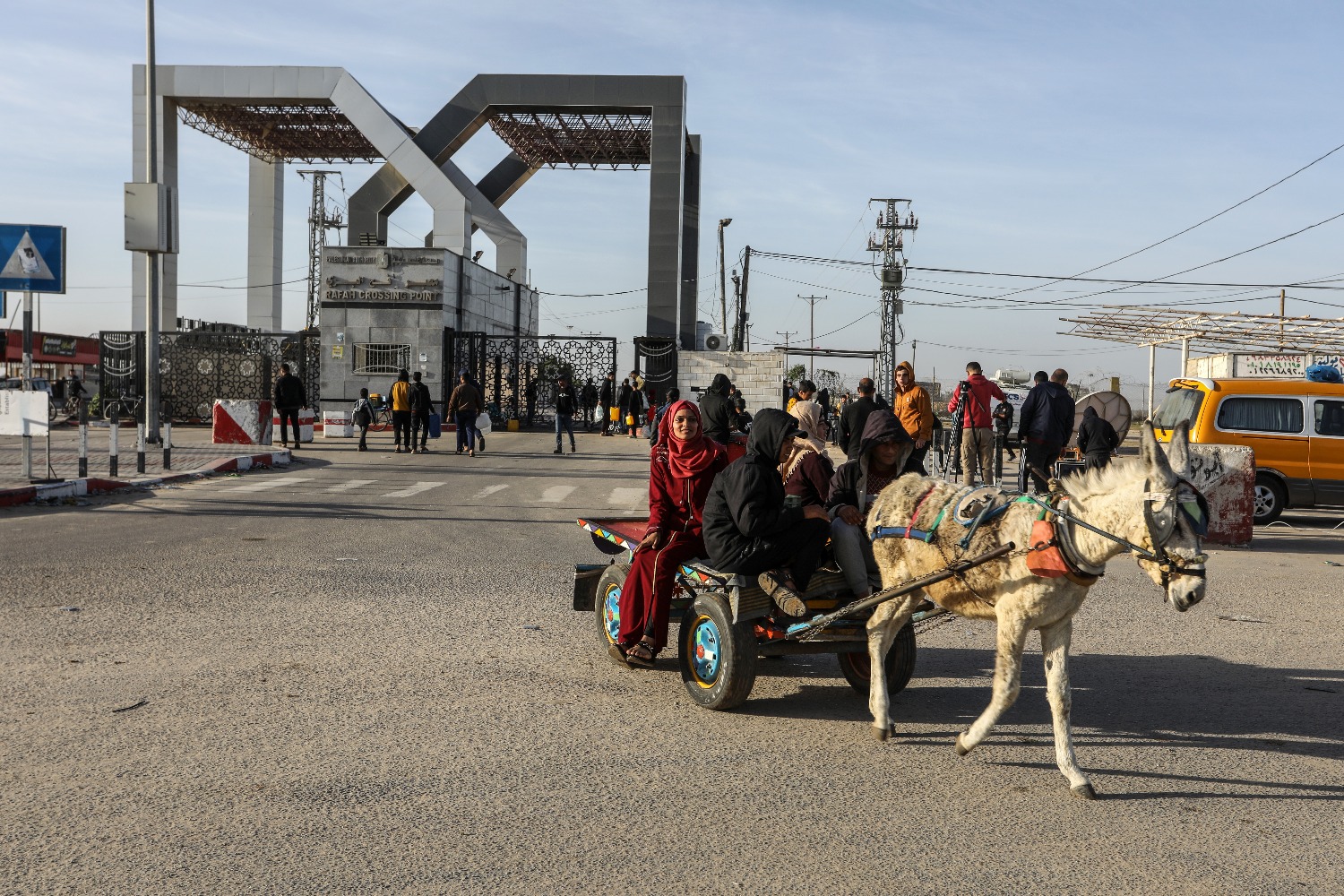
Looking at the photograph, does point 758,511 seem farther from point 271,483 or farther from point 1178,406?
point 271,483

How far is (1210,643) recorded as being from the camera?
7.96m

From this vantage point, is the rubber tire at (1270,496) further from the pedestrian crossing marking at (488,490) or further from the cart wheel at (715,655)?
the cart wheel at (715,655)

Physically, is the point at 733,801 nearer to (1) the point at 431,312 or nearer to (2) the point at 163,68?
(1) the point at 431,312

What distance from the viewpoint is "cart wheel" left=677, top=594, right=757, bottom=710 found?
5.80m

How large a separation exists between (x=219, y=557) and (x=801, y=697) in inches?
251

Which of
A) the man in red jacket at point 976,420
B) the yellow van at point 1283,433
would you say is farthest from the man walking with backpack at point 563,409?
the yellow van at point 1283,433

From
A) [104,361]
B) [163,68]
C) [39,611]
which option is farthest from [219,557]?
[163,68]

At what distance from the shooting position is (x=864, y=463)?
22.0ft

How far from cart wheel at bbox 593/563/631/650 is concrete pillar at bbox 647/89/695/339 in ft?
105

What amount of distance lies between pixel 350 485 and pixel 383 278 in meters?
20.0

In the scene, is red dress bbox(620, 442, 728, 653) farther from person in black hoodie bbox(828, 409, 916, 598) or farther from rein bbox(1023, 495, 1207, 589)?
rein bbox(1023, 495, 1207, 589)

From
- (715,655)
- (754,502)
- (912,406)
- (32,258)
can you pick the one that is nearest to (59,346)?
(32,258)

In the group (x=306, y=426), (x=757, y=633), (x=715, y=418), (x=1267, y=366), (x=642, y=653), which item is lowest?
(x=642, y=653)

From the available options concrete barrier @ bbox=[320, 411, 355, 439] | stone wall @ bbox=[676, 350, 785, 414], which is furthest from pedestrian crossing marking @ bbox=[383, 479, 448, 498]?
stone wall @ bbox=[676, 350, 785, 414]
